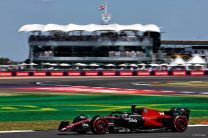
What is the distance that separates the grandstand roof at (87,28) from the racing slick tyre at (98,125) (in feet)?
316

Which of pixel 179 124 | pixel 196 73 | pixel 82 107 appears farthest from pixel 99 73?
pixel 179 124

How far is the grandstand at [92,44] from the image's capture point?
364ft

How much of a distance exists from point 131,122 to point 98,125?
1.05 m

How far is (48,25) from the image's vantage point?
382 ft

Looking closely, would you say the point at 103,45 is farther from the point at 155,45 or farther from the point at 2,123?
the point at 2,123

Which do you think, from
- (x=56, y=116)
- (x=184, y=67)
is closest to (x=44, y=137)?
(x=56, y=116)

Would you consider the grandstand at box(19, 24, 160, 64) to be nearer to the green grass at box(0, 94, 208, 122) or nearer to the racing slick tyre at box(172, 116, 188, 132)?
the green grass at box(0, 94, 208, 122)

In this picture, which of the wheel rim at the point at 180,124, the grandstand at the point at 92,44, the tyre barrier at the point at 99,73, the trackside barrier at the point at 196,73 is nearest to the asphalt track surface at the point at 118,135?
the wheel rim at the point at 180,124

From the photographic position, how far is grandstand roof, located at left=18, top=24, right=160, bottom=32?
114 metres

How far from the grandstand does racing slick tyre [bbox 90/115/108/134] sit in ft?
307

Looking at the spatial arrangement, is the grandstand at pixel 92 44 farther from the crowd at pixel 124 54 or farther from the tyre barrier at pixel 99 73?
the tyre barrier at pixel 99 73

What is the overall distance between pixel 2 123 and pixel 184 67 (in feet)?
266

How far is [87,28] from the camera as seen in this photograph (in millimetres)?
115312

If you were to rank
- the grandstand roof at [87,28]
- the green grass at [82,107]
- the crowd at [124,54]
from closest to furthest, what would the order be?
the green grass at [82,107], the crowd at [124,54], the grandstand roof at [87,28]
